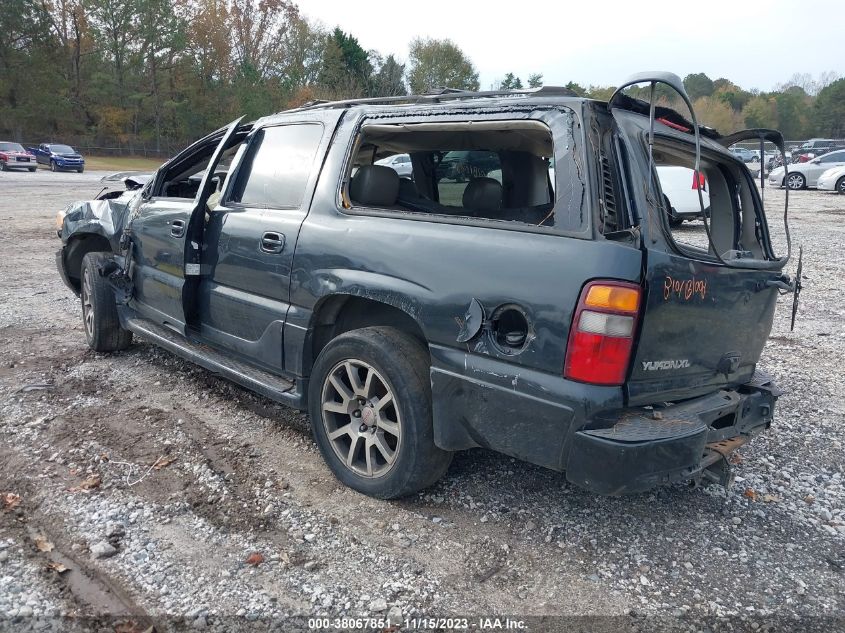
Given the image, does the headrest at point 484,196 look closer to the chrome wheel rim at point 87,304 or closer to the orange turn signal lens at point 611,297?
the orange turn signal lens at point 611,297

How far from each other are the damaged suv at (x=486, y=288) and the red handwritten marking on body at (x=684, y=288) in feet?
0.04

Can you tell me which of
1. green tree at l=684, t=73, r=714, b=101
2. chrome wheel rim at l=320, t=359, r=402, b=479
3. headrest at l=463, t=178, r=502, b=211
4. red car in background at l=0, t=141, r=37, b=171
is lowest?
chrome wheel rim at l=320, t=359, r=402, b=479

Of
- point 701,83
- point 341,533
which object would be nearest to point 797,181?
point 341,533

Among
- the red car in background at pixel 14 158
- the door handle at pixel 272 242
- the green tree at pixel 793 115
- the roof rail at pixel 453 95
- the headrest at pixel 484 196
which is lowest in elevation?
the door handle at pixel 272 242

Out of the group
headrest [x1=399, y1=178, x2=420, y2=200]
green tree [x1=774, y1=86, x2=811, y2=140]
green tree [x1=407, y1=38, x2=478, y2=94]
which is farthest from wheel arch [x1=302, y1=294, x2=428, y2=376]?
Answer: green tree [x1=774, y1=86, x2=811, y2=140]

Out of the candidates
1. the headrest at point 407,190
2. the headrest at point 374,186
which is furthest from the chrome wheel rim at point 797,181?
the headrest at point 374,186

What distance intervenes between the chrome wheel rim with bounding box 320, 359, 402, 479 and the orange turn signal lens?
42.6 inches

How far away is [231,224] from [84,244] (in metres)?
2.67

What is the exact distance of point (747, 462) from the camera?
3.98 meters

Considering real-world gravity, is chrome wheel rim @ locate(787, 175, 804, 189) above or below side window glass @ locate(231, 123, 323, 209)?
below

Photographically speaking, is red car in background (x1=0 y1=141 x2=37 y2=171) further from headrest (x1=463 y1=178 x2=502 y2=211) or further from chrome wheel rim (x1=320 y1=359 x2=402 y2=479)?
chrome wheel rim (x1=320 y1=359 x2=402 y2=479)

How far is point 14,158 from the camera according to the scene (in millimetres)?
32844

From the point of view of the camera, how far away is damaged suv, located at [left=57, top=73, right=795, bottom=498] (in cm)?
265

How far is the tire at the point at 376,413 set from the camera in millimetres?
3119
